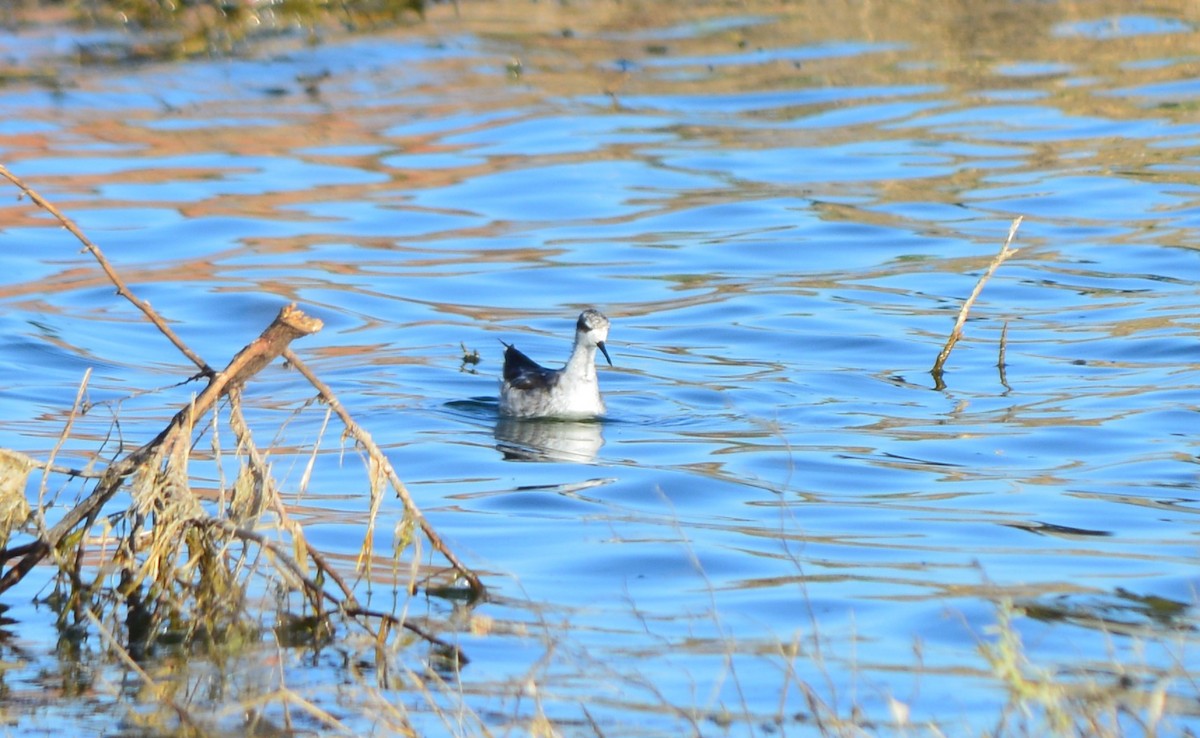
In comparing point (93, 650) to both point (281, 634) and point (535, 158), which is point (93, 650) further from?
point (535, 158)

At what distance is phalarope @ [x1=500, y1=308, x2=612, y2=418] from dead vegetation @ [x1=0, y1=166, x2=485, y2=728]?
4521mm

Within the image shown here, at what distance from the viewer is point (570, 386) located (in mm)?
12148

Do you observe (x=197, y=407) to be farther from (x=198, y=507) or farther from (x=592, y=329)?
(x=592, y=329)

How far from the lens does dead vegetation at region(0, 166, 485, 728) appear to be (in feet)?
22.1

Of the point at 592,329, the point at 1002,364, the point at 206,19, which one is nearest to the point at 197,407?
the point at 592,329

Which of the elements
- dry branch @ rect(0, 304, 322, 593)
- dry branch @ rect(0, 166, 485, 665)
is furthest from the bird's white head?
dry branch @ rect(0, 304, 322, 593)

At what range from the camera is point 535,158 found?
68.3 feet

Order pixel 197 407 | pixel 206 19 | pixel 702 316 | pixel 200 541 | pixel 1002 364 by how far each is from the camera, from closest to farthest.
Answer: pixel 197 407
pixel 200 541
pixel 1002 364
pixel 702 316
pixel 206 19

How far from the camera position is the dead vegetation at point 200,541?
6738mm

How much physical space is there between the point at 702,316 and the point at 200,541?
8.72m

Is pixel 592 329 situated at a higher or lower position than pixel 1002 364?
Answer: lower

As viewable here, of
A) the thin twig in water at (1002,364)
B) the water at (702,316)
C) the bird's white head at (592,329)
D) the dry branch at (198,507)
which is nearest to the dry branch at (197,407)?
the dry branch at (198,507)

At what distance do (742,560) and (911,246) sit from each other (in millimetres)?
9002

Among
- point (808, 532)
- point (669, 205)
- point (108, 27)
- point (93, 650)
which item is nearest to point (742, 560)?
point (808, 532)
